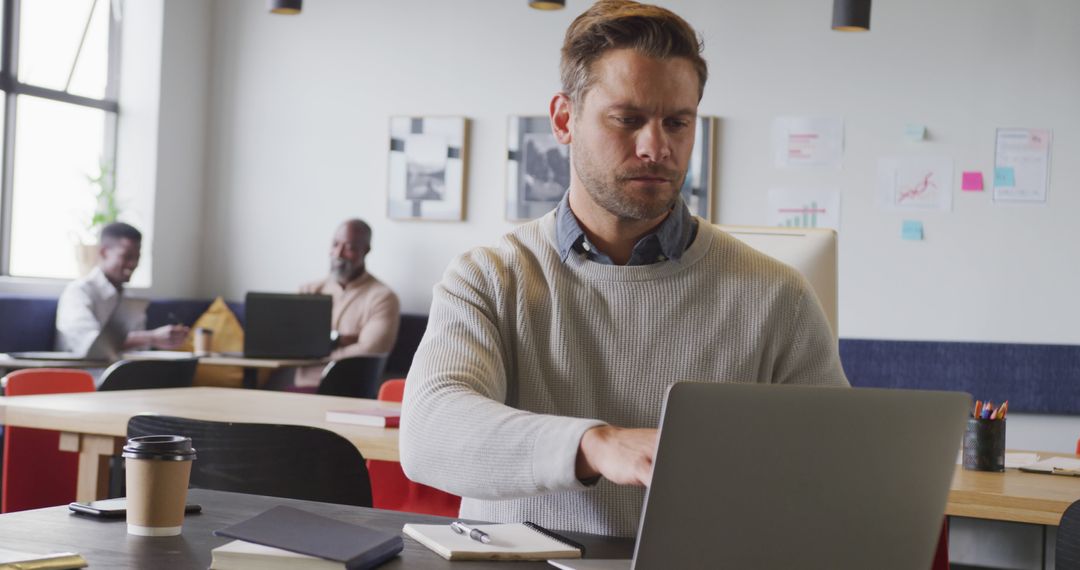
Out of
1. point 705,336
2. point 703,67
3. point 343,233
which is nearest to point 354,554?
point 705,336

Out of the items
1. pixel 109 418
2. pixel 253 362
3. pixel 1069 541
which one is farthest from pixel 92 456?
pixel 253 362

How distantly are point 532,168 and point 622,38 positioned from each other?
185 inches

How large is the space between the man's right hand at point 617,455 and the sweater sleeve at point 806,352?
1.94ft

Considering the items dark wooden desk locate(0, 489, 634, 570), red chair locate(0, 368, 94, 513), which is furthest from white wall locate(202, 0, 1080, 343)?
dark wooden desk locate(0, 489, 634, 570)

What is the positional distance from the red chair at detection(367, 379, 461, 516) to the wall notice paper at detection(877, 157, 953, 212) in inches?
134

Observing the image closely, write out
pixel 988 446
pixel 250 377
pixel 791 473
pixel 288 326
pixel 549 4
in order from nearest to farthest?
pixel 791 473
pixel 988 446
pixel 549 4
pixel 288 326
pixel 250 377

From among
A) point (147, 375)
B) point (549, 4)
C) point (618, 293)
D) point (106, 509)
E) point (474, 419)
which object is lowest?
point (147, 375)

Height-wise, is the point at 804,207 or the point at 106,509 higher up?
the point at 804,207

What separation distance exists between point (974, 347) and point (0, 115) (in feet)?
16.3

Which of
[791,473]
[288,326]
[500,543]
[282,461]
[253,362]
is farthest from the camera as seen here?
[288,326]

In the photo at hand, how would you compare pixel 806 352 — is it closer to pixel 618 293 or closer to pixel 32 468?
pixel 618 293

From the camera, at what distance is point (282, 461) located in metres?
1.97

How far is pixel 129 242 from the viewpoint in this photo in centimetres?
569

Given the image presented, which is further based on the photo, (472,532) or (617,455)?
(472,532)
